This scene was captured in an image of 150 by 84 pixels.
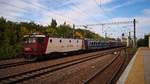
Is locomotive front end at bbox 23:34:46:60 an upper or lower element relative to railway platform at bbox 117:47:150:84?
upper

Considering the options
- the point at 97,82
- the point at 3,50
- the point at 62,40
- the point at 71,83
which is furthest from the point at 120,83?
the point at 3,50

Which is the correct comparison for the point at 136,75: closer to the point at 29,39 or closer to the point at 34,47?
the point at 34,47

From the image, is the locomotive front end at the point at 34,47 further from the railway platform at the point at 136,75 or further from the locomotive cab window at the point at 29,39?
the railway platform at the point at 136,75

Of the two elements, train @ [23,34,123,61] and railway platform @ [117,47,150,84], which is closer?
railway platform @ [117,47,150,84]

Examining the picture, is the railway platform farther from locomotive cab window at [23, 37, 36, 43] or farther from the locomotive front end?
locomotive cab window at [23, 37, 36, 43]

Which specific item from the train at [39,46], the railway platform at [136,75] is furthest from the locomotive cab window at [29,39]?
the railway platform at [136,75]

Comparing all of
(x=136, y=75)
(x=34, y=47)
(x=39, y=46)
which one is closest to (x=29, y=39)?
(x=34, y=47)

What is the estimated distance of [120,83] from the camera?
11164mm

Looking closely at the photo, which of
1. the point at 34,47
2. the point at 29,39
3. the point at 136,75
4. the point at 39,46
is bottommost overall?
the point at 136,75

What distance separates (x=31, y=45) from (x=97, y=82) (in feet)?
40.3

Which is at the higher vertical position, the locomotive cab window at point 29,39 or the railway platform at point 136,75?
the locomotive cab window at point 29,39

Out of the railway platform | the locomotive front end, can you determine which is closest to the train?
the locomotive front end

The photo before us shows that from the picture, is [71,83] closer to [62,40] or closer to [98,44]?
[62,40]

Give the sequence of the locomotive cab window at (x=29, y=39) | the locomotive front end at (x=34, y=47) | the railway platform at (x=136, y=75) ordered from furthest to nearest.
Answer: the locomotive cab window at (x=29, y=39) → the locomotive front end at (x=34, y=47) → the railway platform at (x=136, y=75)
